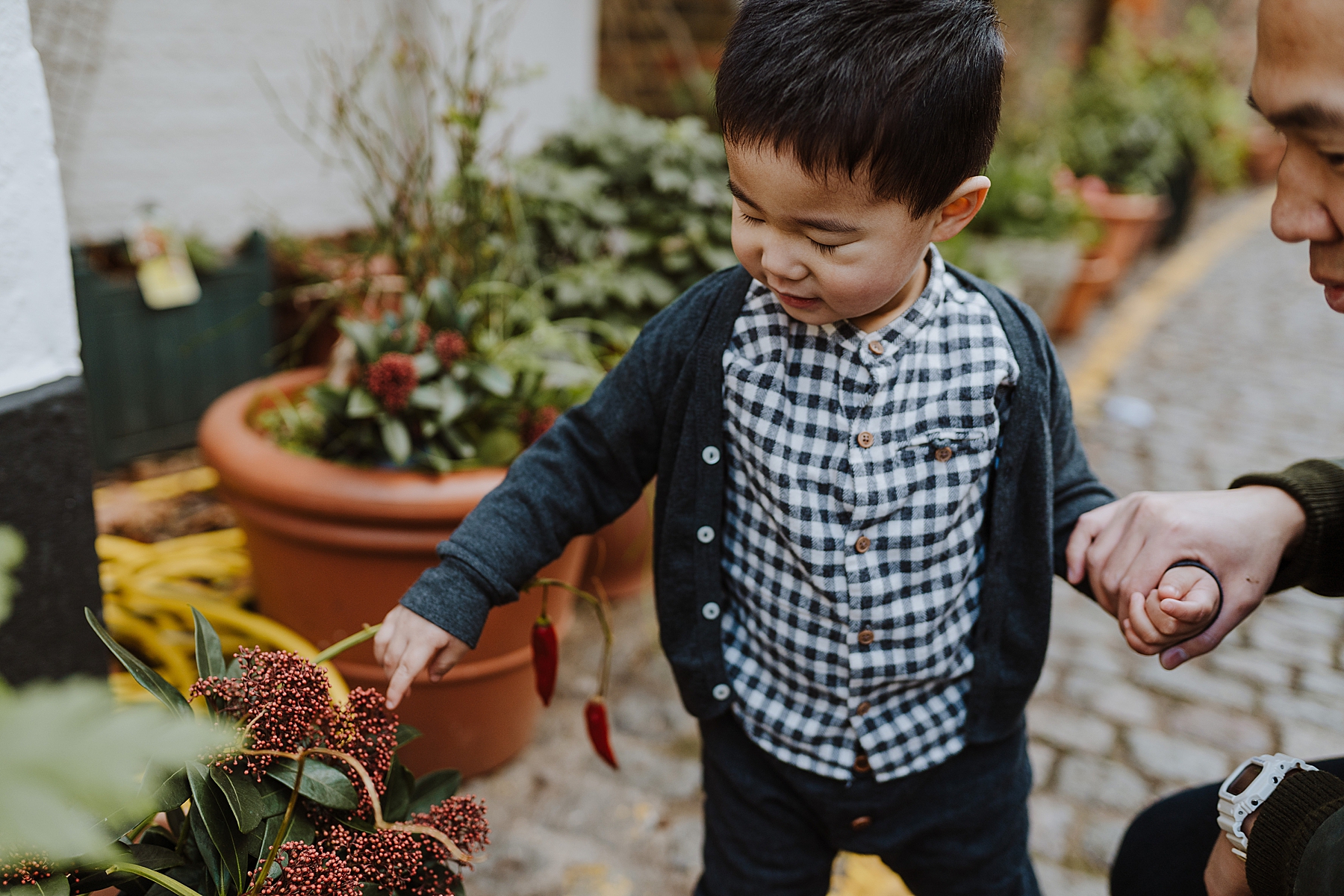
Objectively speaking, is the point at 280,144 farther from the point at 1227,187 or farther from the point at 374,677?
the point at 1227,187

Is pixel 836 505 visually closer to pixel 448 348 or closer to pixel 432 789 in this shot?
pixel 432 789

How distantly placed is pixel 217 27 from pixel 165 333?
1.28 m

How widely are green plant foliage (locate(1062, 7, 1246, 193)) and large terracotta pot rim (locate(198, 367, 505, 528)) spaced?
22.4ft

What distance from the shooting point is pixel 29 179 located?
1546mm

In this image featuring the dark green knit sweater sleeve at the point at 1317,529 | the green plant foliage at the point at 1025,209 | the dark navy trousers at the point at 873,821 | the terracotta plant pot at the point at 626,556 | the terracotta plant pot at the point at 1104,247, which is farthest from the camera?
the terracotta plant pot at the point at 1104,247

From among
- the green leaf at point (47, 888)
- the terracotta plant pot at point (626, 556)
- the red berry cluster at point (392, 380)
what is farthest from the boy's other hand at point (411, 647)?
the terracotta plant pot at point (626, 556)

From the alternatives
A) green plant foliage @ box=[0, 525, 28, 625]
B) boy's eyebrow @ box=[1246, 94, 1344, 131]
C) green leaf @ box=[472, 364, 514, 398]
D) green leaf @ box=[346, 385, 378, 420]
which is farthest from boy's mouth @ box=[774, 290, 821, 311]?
green leaf @ box=[346, 385, 378, 420]

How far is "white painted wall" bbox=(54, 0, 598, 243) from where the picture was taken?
11.6 ft

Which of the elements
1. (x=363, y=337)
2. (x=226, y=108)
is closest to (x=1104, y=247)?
(x=226, y=108)

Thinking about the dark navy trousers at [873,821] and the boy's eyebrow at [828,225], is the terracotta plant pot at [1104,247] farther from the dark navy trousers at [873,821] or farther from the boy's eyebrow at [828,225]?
the boy's eyebrow at [828,225]

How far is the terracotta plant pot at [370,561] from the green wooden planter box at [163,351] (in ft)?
4.55

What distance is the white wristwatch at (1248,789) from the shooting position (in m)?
1.06

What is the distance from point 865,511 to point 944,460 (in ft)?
0.42

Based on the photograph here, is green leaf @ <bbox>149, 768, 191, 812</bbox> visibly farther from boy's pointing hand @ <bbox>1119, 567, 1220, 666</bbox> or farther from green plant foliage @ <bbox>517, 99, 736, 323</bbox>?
green plant foliage @ <bbox>517, 99, 736, 323</bbox>
